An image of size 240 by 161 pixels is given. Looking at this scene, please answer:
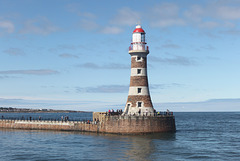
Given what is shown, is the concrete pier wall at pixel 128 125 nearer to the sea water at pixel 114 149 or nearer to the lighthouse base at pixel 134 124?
the lighthouse base at pixel 134 124

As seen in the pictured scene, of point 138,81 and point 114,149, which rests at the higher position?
point 138,81

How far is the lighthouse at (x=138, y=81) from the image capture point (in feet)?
186

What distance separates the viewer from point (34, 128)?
68.2m

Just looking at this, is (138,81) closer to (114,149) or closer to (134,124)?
(134,124)

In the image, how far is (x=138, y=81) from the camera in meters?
57.0

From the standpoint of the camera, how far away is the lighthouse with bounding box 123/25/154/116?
2228 inches

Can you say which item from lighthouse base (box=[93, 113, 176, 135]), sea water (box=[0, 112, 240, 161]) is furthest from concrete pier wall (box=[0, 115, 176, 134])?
sea water (box=[0, 112, 240, 161])

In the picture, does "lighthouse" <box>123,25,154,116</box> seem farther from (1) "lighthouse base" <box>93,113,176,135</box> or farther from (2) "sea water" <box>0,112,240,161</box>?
(2) "sea water" <box>0,112,240,161</box>

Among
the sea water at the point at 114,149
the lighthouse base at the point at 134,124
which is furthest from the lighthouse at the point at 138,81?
the sea water at the point at 114,149

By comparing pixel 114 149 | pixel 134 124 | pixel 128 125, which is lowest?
pixel 114 149

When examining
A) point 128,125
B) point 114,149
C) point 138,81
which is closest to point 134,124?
point 128,125

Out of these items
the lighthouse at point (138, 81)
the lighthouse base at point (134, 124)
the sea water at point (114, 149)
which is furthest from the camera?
the lighthouse at point (138, 81)

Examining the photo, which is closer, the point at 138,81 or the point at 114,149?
the point at 114,149

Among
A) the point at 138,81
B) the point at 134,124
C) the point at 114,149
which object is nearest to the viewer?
the point at 114,149
